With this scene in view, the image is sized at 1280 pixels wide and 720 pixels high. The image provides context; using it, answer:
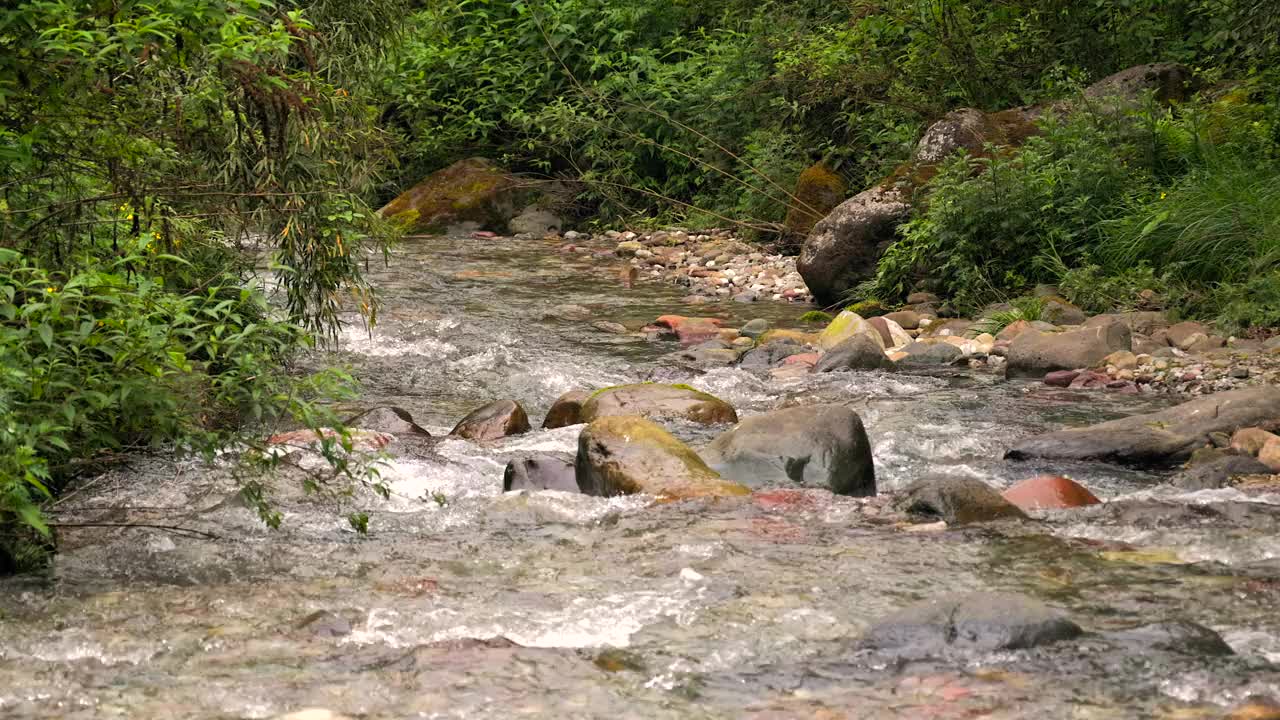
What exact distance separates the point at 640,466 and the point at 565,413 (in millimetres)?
1710

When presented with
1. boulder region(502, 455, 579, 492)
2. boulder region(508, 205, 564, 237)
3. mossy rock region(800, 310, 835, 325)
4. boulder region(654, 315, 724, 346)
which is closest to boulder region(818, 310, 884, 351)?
boulder region(654, 315, 724, 346)

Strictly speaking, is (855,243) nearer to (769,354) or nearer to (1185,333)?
(769,354)

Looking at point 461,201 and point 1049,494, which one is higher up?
point 461,201

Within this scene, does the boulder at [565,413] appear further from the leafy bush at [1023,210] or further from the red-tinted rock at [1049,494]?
the leafy bush at [1023,210]

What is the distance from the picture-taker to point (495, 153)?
19891 mm

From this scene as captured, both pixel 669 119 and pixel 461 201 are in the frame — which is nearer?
pixel 669 119

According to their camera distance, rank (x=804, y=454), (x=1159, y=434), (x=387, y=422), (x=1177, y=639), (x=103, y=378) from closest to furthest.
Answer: (x=1177, y=639) < (x=103, y=378) < (x=804, y=454) < (x=1159, y=434) < (x=387, y=422)

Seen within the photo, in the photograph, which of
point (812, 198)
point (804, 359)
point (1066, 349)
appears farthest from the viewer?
point (812, 198)

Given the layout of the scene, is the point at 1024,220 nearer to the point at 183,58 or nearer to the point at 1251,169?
the point at 1251,169

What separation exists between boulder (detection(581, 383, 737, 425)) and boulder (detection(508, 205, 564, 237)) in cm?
1047

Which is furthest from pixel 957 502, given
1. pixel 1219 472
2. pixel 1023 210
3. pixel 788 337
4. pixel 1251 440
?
pixel 1023 210

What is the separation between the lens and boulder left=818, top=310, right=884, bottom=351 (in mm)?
9719

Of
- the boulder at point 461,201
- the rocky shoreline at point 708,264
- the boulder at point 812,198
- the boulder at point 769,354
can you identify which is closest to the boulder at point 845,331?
the boulder at point 769,354

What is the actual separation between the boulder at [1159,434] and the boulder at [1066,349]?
165 centimetres
